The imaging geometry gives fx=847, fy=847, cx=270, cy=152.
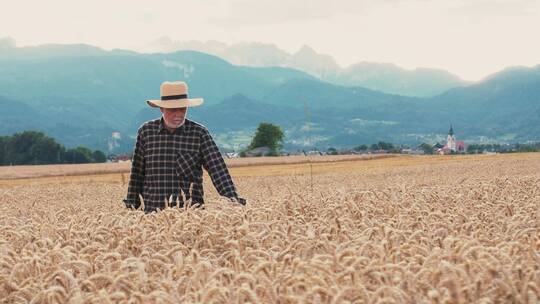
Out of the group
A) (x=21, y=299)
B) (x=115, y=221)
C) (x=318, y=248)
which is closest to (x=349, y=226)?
(x=318, y=248)

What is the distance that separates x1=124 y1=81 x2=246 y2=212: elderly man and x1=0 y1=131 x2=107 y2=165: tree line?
415 ft

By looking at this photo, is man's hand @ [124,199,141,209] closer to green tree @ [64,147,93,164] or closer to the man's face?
the man's face

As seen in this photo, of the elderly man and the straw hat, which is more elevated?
the straw hat

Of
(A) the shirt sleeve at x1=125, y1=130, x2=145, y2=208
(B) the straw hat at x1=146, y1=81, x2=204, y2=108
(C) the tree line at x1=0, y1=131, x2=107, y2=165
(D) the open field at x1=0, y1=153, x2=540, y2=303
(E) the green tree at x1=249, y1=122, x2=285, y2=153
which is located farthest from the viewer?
(E) the green tree at x1=249, y1=122, x2=285, y2=153

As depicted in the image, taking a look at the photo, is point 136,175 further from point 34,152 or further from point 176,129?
point 34,152

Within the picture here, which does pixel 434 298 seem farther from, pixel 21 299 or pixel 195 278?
pixel 21 299

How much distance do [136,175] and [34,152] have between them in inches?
5104

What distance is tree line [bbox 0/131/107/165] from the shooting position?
13375 centimetres

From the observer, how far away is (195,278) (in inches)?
173

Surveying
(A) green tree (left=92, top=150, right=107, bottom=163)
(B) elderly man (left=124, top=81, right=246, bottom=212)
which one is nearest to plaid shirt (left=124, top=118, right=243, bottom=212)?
(B) elderly man (left=124, top=81, right=246, bottom=212)

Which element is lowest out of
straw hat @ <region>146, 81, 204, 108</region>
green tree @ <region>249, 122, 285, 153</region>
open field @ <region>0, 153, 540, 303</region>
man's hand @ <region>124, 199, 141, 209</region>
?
open field @ <region>0, 153, 540, 303</region>

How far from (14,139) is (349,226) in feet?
451

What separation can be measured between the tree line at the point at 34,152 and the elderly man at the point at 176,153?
126 m

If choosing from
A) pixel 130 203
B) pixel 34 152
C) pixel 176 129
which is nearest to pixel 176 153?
pixel 176 129
